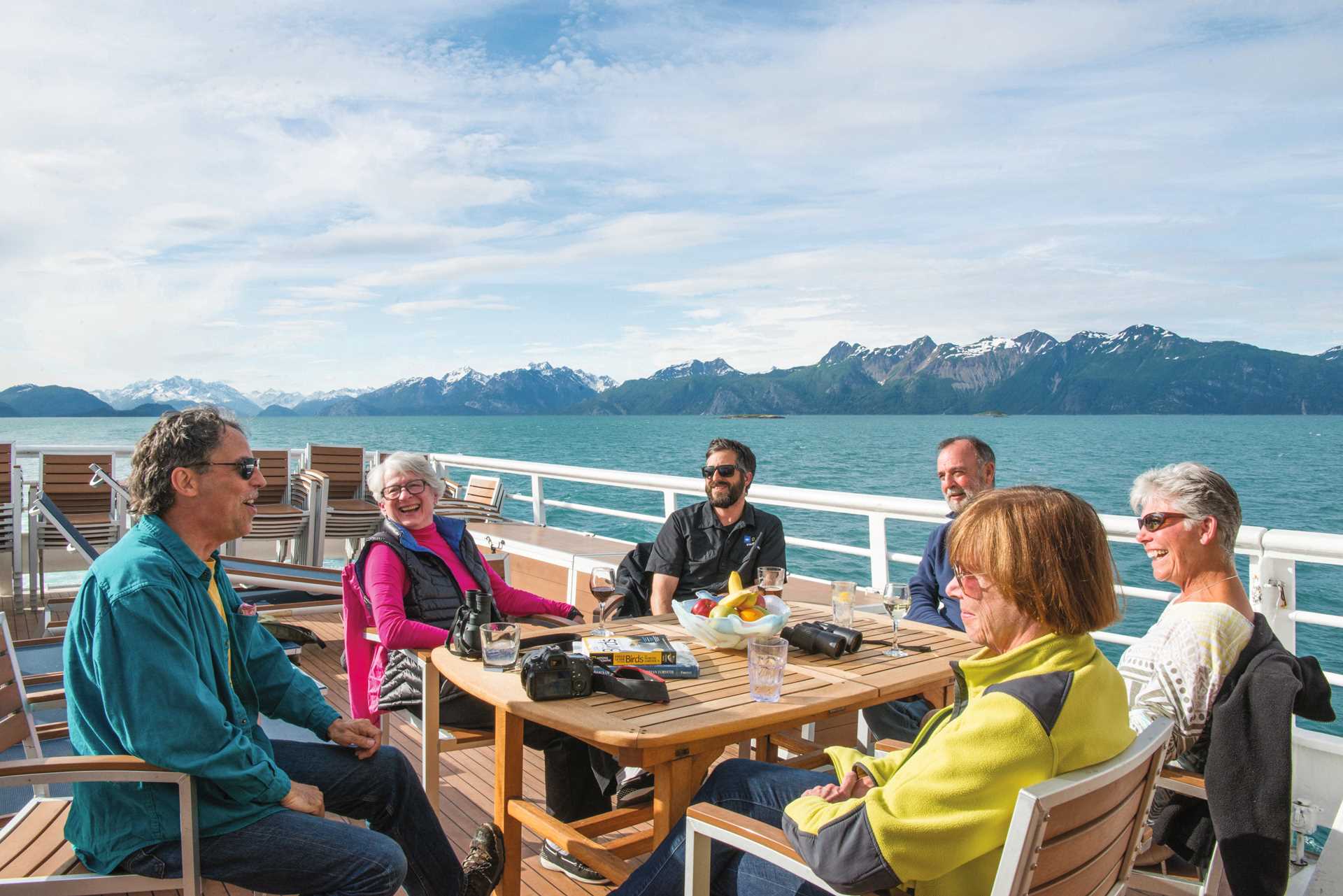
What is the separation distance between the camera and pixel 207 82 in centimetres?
1019

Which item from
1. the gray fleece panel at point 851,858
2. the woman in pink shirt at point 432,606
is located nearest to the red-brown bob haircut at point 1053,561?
the gray fleece panel at point 851,858

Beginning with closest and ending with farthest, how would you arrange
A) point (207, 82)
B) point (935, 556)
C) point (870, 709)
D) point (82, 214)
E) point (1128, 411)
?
point (870, 709) → point (935, 556) → point (207, 82) → point (82, 214) → point (1128, 411)

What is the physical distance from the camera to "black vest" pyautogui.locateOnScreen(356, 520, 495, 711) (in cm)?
272

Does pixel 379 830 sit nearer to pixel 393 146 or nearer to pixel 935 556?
pixel 935 556

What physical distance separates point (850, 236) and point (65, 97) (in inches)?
1443

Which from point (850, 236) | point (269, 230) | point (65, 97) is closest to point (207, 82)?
point (65, 97)

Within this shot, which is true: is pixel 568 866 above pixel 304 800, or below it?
below

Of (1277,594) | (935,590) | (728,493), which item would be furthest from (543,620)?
(1277,594)

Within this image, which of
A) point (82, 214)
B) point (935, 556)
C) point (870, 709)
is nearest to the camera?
point (870, 709)

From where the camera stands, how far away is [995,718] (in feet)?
3.95

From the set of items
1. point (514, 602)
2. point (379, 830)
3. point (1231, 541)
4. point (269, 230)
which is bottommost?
point (379, 830)

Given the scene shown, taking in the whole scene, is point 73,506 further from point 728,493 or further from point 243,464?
point 243,464

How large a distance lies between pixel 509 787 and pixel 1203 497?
71.7 inches

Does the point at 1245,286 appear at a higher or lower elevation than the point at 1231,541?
higher
